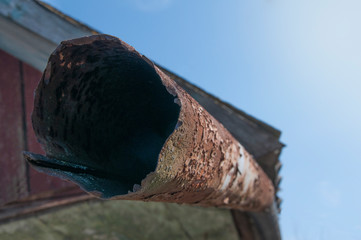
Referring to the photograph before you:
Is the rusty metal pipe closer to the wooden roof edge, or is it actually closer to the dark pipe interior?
the dark pipe interior

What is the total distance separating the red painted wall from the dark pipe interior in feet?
6.33

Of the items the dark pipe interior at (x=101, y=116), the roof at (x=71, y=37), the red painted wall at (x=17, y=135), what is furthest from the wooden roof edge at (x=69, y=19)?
the dark pipe interior at (x=101, y=116)

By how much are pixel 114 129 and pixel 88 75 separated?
0.73ft

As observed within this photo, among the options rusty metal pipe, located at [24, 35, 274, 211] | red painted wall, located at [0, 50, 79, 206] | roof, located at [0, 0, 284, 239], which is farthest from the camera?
red painted wall, located at [0, 50, 79, 206]

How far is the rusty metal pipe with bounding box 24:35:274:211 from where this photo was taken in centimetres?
77

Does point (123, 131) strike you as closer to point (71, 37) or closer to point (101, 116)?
point (101, 116)

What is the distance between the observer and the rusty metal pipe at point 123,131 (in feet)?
2.54

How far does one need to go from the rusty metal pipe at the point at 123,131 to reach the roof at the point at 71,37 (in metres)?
1.11

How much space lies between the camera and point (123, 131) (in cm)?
111

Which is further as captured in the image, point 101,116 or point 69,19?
point 69,19

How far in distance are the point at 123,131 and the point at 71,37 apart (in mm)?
1369

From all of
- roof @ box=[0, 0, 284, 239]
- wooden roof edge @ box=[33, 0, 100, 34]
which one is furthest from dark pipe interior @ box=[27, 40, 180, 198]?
wooden roof edge @ box=[33, 0, 100, 34]

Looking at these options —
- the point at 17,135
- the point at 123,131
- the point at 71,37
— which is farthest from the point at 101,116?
the point at 17,135

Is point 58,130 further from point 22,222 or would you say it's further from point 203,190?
point 22,222
